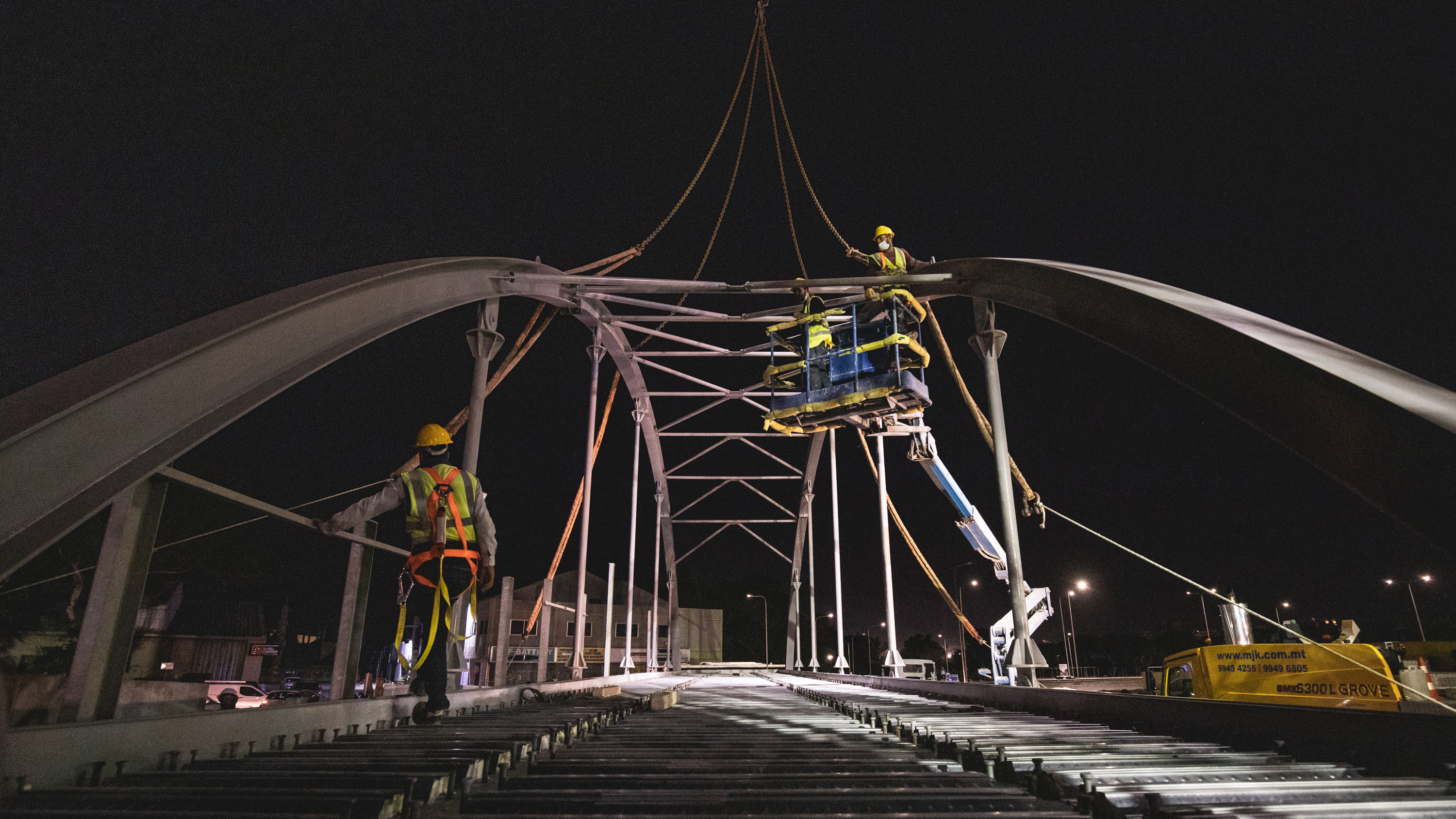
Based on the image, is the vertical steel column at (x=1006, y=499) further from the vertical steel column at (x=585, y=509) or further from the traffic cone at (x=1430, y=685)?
the vertical steel column at (x=585, y=509)

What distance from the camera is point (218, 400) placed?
395 centimetres

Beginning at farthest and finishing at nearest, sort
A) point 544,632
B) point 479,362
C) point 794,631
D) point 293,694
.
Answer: point 293,694, point 794,631, point 544,632, point 479,362

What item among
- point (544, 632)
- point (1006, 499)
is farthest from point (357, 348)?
point (544, 632)

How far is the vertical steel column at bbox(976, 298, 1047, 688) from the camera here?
24.3 ft

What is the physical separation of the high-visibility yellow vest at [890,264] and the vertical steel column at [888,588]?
402cm

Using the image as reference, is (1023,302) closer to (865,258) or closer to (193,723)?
(865,258)

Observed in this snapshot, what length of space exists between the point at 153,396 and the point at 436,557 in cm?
182

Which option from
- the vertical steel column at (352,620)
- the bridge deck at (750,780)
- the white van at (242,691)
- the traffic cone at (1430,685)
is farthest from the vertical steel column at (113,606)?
the white van at (242,691)

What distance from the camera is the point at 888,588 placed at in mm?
15195

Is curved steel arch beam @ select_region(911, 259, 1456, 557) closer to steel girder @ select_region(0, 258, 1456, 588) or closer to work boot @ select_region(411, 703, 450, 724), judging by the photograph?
steel girder @ select_region(0, 258, 1456, 588)

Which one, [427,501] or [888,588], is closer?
[427,501]

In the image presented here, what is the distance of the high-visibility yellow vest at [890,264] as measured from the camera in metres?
10.2

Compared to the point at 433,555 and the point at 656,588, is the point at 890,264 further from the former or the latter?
the point at 656,588

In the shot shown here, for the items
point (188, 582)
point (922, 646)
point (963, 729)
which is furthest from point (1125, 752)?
point (922, 646)
